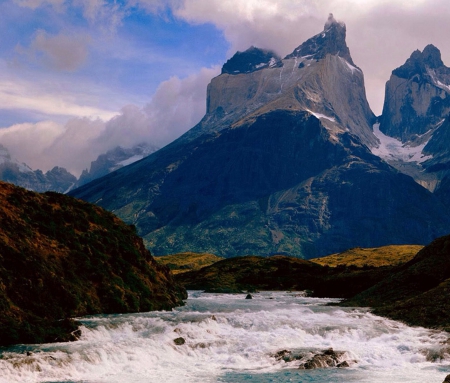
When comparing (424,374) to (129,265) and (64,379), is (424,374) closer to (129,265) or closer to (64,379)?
(64,379)

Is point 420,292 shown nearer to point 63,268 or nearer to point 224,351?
point 224,351

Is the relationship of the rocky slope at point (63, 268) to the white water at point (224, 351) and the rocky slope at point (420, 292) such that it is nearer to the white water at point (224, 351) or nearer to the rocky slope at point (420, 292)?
the white water at point (224, 351)

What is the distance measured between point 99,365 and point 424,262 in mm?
66111

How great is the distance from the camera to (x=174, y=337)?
220ft

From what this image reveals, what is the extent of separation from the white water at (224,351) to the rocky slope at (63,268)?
395 centimetres

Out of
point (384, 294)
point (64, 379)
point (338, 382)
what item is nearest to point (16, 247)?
point (64, 379)

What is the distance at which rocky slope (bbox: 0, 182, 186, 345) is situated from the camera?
66.9 m

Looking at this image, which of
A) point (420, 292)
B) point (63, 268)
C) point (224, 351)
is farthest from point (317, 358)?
point (420, 292)

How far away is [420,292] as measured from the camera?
316 ft

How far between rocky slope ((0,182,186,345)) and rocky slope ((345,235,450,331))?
1234 inches

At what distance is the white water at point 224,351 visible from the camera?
177 feet

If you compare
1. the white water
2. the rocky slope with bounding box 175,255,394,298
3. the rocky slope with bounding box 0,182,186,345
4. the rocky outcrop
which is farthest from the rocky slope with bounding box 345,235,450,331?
the rocky slope with bounding box 0,182,186,345

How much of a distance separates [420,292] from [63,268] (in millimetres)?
50974

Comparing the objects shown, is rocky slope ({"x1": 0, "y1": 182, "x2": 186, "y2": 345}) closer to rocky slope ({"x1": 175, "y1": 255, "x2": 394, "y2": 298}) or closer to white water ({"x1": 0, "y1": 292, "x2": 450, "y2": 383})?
white water ({"x1": 0, "y1": 292, "x2": 450, "y2": 383})
